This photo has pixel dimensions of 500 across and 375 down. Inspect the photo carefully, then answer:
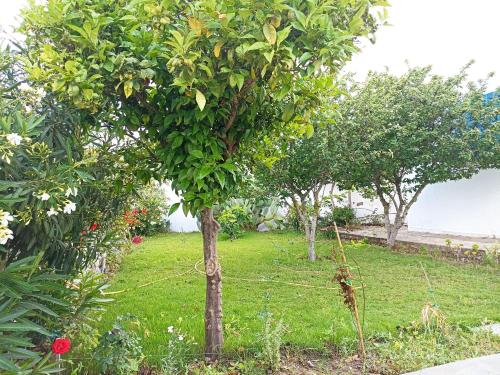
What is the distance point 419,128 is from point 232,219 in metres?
5.36

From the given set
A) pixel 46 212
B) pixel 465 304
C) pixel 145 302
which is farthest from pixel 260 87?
pixel 465 304

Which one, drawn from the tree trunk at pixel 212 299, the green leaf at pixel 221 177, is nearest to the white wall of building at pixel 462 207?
the tree trunk at pixel 212 299

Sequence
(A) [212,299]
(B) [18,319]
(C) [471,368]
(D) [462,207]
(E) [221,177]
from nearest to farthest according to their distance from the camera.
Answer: (B) [18,319] < (E) [221,177] < (C) [471,368] < (A) [212,299] < (D) [462,207]

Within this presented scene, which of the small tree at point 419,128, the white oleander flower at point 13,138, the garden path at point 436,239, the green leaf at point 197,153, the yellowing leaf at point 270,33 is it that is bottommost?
the garden path at point 436,239

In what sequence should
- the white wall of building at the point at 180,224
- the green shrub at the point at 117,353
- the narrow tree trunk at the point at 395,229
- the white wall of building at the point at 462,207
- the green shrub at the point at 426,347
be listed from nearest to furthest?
the green shrub at the point at 117,353
the green shrub at the point at 426,347
the narrow tree trunk at the point at 395,229
the white wall of building at the point at 462,207
the white wall of building at the point at 180,224

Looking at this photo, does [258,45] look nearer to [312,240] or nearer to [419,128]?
[312,240]

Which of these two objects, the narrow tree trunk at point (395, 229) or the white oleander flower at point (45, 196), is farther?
the narrow tree trunk at point (395, 229)

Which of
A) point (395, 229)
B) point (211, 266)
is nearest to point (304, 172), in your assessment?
point (395, 229)

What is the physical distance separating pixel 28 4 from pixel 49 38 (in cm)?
23

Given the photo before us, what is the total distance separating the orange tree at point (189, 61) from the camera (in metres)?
2.11

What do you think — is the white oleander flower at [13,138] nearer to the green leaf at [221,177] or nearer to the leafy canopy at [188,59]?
the leafy canopy at [188,59]

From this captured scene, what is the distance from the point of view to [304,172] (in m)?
7.48

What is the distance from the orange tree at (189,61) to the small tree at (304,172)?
426 centimetres

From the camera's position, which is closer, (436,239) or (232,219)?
(436,239)
